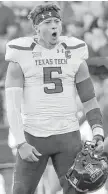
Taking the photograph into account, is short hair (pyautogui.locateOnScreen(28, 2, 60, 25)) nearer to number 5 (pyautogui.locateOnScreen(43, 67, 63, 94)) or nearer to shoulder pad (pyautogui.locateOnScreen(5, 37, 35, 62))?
shoulder pad (pyautogui.locateOnScreen(5, 37, 35, 62))

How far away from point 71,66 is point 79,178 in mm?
481

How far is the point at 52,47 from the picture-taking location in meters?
2.14

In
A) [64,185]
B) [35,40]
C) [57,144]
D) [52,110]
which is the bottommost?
[64,185]

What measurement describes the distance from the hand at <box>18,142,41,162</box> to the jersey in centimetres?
11

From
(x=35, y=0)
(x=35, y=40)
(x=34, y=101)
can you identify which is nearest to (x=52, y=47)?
(x=35, y=40)

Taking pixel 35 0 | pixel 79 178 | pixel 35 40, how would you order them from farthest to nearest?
pixel 35 0
pixel 35 40
pixel 79 178

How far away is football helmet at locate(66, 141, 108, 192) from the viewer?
79.3 inches

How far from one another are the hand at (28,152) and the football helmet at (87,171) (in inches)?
6.4

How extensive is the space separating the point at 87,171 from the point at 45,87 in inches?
15.5

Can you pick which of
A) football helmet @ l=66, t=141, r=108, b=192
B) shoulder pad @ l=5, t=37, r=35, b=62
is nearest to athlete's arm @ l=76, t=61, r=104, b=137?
football helmet @ l=66, t=141, r=108, b=192

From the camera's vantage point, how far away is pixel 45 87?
2.08 meters

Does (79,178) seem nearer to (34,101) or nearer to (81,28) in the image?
(34,101)

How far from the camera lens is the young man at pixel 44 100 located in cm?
206

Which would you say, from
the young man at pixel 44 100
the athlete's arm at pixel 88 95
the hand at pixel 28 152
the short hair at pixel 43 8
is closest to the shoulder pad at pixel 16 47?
the young man at pixel 44 100
